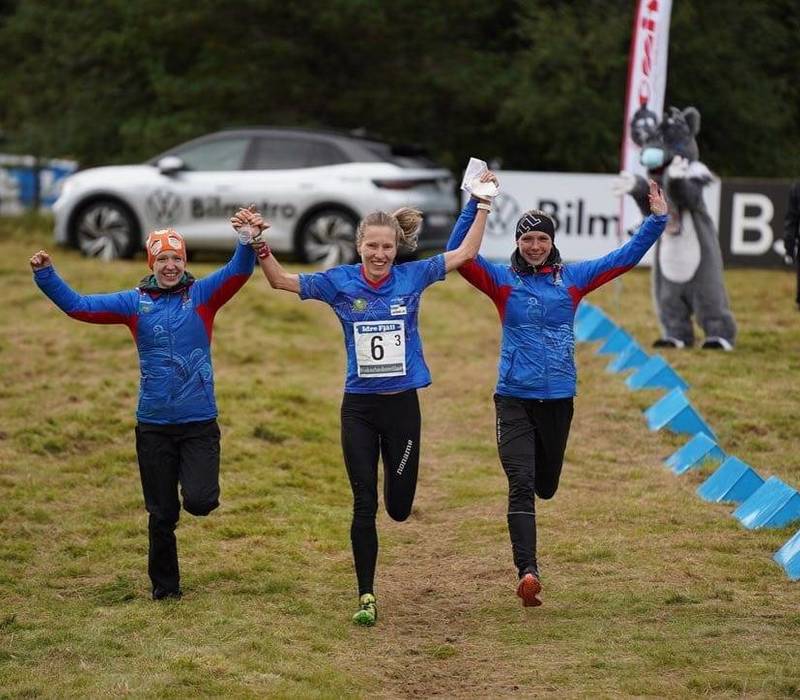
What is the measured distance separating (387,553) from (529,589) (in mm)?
1751

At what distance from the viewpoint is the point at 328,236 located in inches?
771

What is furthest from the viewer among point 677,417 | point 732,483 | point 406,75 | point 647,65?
point 406,75

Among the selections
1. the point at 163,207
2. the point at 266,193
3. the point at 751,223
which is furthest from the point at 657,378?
the point at 163,207

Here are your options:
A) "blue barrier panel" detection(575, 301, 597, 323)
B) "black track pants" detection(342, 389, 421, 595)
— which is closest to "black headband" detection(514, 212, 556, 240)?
"black track pants" detection(342, 389, 421, 595)

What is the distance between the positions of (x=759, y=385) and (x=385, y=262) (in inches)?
258

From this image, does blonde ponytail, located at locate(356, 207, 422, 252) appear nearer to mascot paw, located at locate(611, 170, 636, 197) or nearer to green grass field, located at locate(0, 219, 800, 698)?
green grass field, located at locate(0, 219, 800, 698)

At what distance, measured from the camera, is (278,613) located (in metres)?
7.45

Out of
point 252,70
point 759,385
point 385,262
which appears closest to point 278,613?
point 385,262

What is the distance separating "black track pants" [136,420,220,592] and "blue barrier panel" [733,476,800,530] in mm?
3201

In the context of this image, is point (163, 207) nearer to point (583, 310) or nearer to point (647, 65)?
point (583, 310)

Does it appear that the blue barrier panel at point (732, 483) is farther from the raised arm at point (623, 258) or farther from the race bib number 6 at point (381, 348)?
the race bib number 6 at point (381, 348)

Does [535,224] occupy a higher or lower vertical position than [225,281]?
higher

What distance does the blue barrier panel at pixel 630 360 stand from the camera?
13930 mm

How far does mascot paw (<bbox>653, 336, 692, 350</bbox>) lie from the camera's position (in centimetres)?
1472
